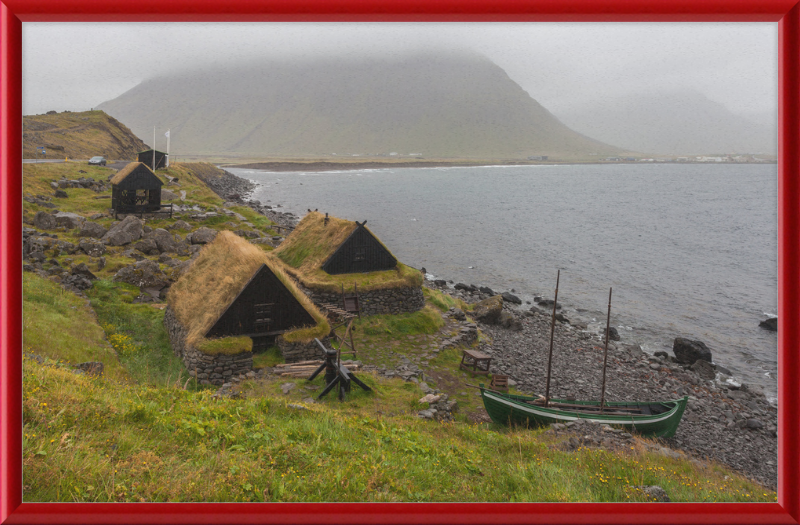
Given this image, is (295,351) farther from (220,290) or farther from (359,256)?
(359,256)

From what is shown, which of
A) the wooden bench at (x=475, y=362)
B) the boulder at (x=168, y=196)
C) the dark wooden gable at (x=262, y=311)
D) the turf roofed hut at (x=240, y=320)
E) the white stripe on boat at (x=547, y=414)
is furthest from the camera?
the boulder at (x=168, y=196)

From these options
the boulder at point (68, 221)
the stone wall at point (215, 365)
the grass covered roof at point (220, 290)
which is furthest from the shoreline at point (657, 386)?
the boulder at point (68, 221)

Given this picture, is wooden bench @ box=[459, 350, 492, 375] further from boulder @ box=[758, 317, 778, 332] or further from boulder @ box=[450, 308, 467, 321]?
boulder @ box=[758, 317, 778, 332]

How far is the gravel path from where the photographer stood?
20859 millimetres

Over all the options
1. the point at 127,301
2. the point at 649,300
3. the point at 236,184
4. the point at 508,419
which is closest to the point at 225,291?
the point at 127,301

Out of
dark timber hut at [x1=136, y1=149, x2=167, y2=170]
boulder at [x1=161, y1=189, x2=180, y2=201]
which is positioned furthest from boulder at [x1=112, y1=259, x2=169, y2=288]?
dark timber hut at [x1=136, y1=149, x2=167, y2=170]

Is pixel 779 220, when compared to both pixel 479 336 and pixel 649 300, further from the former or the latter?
pixel 649 300

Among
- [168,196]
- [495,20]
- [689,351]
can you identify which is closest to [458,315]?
[689,351]

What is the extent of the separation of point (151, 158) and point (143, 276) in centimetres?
5268

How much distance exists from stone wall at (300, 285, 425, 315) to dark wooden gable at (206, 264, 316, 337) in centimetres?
801

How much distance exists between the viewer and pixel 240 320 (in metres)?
18.6

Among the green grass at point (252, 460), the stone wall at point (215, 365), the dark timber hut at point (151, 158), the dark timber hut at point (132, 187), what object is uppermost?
the dark timber hut at point (151, 158)

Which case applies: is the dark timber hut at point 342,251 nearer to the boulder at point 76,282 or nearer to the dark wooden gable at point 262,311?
the dark wooden gable at point 262,311

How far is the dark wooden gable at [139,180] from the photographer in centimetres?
4241
